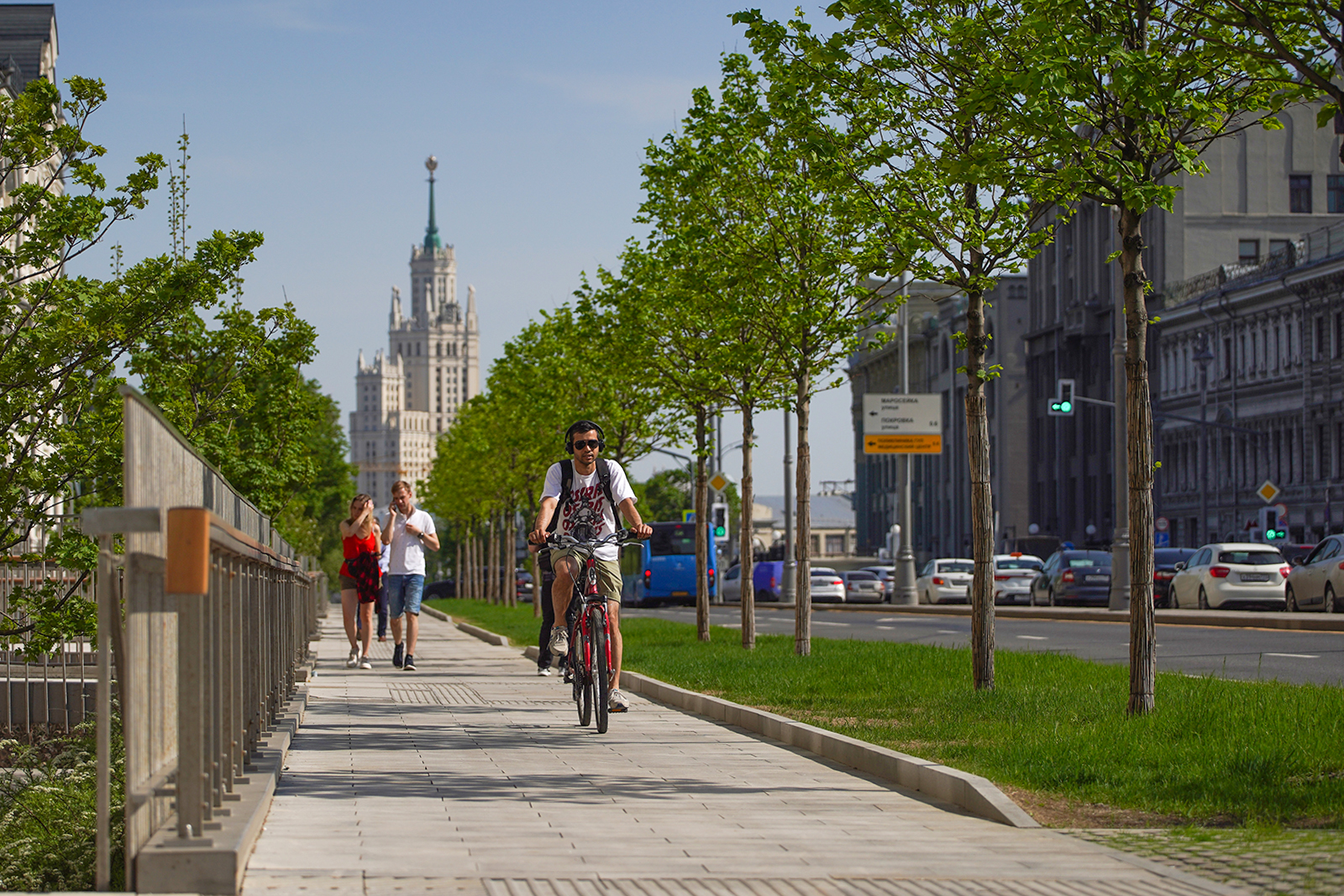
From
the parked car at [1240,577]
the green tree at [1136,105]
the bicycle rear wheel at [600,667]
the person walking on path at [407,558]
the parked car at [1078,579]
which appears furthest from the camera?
the parked car at [1078,579]

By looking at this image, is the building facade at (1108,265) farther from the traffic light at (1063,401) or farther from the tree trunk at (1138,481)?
the tree trunk at (1138,481)

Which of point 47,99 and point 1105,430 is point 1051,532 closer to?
point 1105,430

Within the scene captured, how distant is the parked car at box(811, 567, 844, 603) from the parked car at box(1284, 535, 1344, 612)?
88.7 ft

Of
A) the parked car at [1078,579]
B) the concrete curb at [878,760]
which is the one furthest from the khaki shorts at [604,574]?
the parked car at [1078,579]

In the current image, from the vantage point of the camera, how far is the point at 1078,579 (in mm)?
45250

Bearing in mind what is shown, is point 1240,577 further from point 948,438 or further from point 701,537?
point 948,438

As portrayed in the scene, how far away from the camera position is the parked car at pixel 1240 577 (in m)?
37.8

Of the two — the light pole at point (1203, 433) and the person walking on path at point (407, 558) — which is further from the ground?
the light pole at point (1203, 433)

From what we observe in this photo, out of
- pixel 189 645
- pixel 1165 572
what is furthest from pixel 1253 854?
pixel 1165 572

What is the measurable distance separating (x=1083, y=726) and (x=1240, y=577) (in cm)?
2888

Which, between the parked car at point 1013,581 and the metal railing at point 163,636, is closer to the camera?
the metal railing at point 163,636

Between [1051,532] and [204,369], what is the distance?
280ft

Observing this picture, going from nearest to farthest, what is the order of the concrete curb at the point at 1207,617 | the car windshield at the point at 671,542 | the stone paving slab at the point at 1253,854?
the stone paving slab at the point at 1253,854 < the concrete curb at the point at 1207,617 < the car windshield at the point at 671,542

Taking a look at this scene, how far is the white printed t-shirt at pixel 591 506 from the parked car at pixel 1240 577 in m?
27.9
